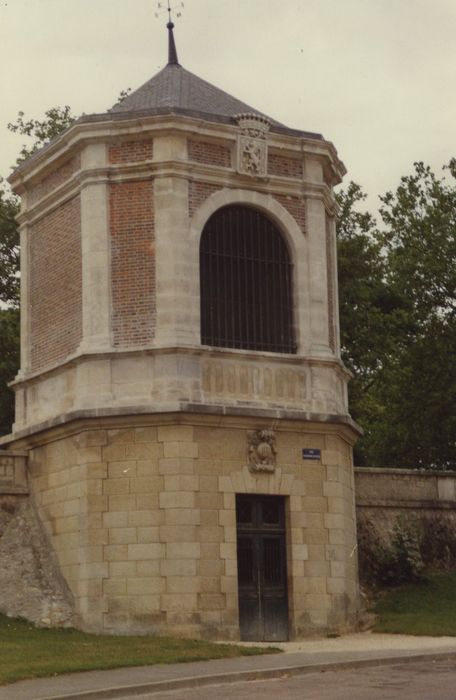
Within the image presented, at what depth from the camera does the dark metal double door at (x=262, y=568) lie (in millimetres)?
24844

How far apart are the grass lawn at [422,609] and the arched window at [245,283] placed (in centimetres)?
547

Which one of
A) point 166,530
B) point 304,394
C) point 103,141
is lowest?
point 166,530

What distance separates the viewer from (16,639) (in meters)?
22.8

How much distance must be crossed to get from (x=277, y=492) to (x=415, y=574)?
5.30 m

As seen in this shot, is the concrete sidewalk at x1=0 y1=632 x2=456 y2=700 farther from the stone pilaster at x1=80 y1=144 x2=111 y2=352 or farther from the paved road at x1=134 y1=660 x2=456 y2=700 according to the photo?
the stone pilaster at x1=80 y1=144 x2=111 y2=352

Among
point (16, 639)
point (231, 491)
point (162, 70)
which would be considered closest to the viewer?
point (16, 639)

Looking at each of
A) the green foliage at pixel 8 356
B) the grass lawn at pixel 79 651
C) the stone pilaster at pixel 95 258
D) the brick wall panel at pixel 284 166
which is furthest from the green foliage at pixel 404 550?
the green foliage at pixel 8 356

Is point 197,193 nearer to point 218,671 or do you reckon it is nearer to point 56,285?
point 56,285

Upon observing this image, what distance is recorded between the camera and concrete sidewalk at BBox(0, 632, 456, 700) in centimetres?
1664

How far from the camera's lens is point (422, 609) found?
91.1 feet

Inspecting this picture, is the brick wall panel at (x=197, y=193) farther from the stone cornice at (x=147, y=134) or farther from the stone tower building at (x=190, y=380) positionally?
the stone cornice at (x=147, y=134)

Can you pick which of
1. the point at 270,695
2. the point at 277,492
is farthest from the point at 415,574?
the point at 270,695

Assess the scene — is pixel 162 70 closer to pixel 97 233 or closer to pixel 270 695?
pixel 97 233

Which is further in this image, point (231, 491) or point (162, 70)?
point (162, 70)
